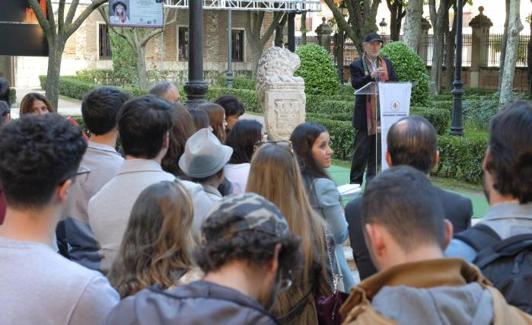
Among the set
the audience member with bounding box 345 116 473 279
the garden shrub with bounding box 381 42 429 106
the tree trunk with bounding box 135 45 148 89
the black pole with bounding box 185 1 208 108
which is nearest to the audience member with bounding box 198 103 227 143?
the audience member with bounding box 345 116 473 279

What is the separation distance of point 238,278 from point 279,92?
9.54 m

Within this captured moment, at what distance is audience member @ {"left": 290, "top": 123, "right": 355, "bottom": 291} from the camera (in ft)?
15.9

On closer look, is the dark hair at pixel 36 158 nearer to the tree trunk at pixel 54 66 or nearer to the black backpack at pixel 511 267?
the black backpack at pixel 511 267

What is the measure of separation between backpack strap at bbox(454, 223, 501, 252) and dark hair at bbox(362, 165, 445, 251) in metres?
0.57

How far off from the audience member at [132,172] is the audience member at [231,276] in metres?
1.52

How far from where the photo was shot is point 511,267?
2949 millimetres

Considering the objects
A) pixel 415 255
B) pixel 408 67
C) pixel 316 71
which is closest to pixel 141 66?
pixel 316 71

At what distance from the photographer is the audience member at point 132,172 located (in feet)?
13.7

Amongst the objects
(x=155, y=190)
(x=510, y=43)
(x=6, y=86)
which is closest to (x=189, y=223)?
(x=155, y=190)

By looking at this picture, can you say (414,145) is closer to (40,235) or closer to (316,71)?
(40,235)

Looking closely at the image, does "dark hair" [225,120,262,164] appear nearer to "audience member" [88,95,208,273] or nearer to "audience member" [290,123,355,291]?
"audience member" [290,123,355,291]

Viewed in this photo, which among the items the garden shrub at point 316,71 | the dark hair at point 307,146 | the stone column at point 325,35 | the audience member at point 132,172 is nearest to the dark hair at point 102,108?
the audience member at point 132,172

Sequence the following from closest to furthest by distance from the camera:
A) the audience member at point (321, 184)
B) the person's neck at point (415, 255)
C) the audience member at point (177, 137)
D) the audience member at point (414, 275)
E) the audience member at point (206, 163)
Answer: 1. the audience member at point (414, 275)
2. the person's neck at point (415, 255)
3. the audience member at point (206, 163)
4. the audience member at point (321, 184)
5. the audience member at point (177, 137)

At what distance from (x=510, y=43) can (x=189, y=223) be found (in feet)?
71.0
